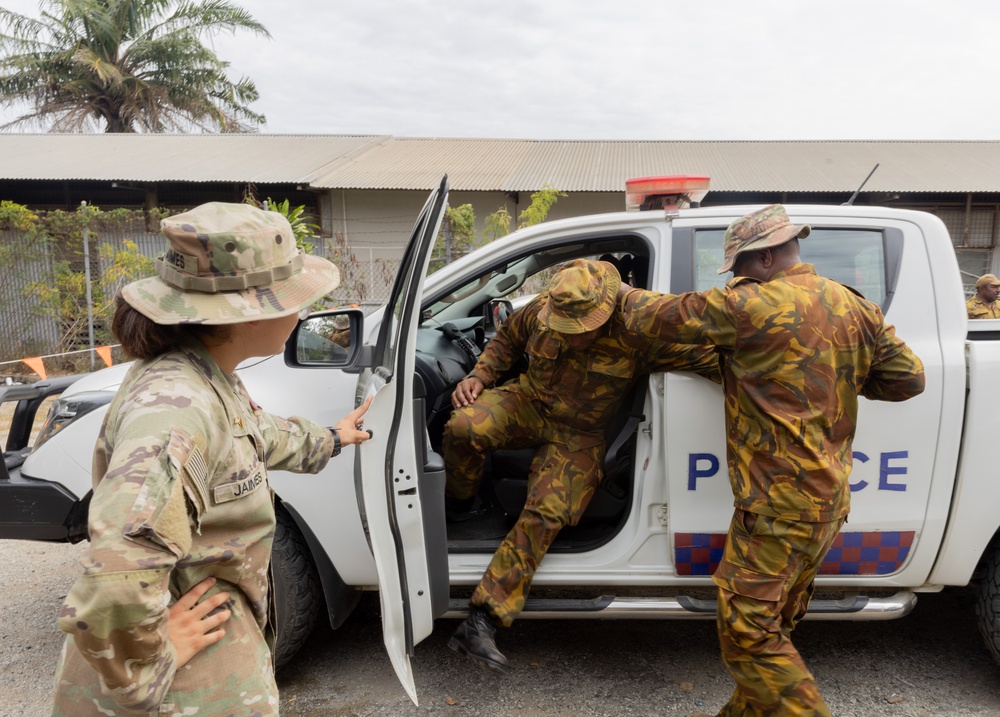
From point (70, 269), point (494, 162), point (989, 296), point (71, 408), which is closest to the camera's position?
point (71, 408)

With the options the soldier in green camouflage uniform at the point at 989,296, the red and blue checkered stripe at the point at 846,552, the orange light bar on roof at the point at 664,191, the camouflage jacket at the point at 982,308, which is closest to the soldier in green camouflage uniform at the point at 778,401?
the red and blue checkered stripe at the point at 846,552

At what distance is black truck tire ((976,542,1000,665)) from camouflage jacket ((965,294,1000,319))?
364cm

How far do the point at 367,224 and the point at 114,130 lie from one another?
10.2 m

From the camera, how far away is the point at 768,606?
83.4 inches

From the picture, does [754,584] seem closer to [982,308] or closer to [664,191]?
[664,191]

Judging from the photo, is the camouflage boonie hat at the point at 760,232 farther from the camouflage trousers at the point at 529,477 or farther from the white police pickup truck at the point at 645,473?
the camouflage trousers at the point at 529,477

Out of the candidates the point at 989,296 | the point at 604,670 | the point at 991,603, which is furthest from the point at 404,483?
the point at 989,296

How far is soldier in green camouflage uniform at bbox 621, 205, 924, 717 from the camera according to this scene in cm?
203

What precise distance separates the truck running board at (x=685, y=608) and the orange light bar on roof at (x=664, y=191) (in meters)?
1.42

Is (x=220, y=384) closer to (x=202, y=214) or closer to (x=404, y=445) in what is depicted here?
(x=202, y=214)

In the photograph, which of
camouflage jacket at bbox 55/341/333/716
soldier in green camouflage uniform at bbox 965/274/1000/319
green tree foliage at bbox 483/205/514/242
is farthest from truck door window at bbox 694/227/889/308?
green tree foliage at bbox 483/205/514/242

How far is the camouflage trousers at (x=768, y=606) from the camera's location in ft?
6.88

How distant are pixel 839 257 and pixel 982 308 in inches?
162

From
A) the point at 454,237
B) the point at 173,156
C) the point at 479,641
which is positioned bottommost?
the point at 479,641
